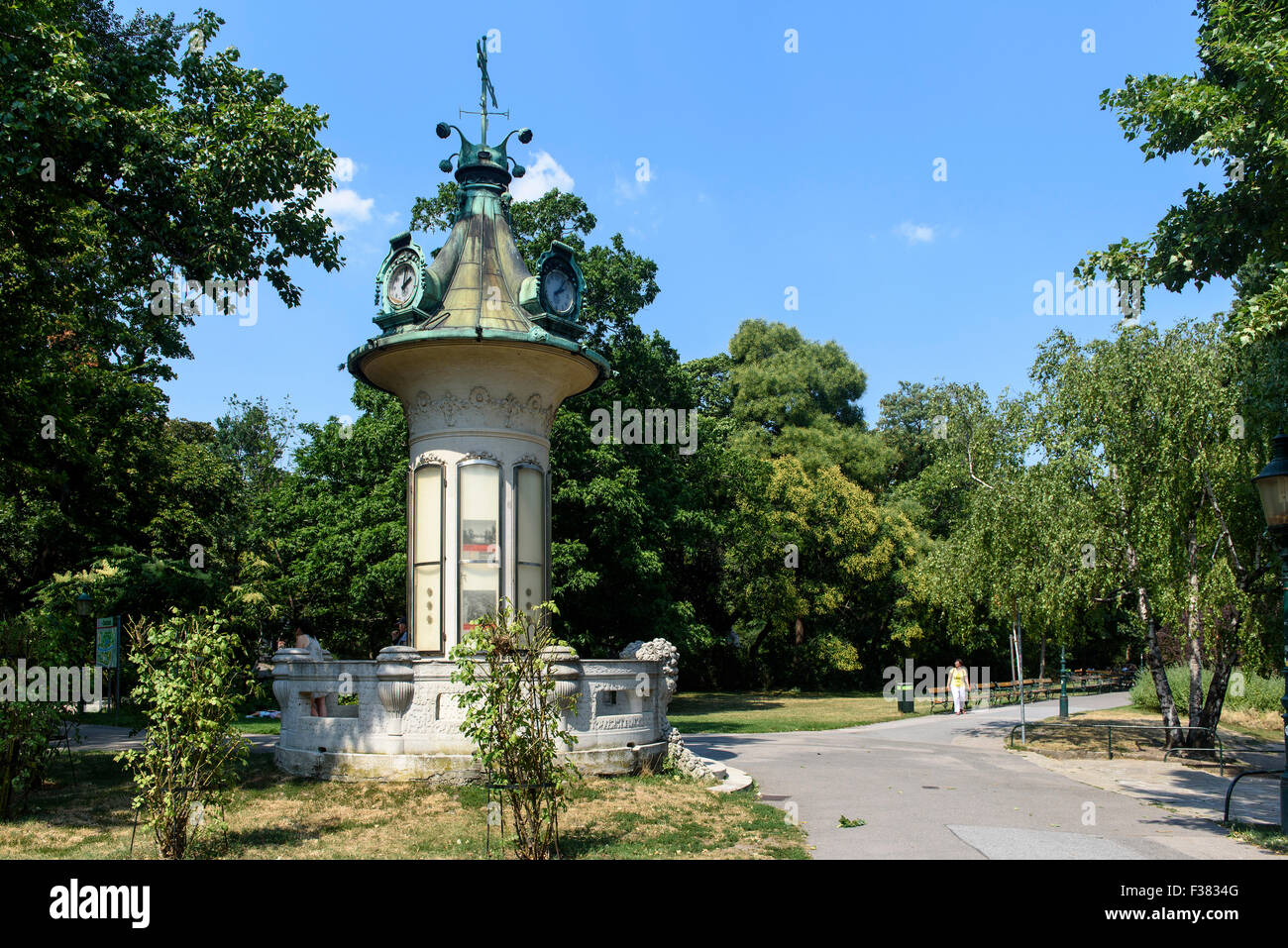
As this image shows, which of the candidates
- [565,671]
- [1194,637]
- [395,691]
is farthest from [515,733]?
[1194,637]

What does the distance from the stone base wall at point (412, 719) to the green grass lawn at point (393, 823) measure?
33 centimetres

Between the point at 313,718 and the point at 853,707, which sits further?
the point at 853,707

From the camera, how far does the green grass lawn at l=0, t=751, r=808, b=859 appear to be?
895 cm

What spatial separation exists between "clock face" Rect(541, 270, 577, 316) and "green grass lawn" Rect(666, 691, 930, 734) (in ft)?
36.1

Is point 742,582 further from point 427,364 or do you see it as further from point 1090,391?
point 427,364

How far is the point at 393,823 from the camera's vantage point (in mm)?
10352

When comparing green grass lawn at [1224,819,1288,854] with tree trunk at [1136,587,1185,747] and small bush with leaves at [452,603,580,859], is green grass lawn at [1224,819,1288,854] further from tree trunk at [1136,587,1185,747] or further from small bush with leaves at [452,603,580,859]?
tree trunk at [1136,587,1185,747]

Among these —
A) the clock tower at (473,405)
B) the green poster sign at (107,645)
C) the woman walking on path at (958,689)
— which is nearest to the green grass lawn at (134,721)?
the green poster sign at (107,645)

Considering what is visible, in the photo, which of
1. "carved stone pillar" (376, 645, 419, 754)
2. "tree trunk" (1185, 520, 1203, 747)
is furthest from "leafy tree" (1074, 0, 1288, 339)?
"carved stone pillar" (376, 645, 419, 754)

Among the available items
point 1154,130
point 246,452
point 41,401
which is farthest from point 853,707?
point 246,452

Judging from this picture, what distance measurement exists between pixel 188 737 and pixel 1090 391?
17699 millimetres

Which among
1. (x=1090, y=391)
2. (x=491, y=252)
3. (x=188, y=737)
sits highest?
(x=491, y=252)

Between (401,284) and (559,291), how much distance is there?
2.48m
